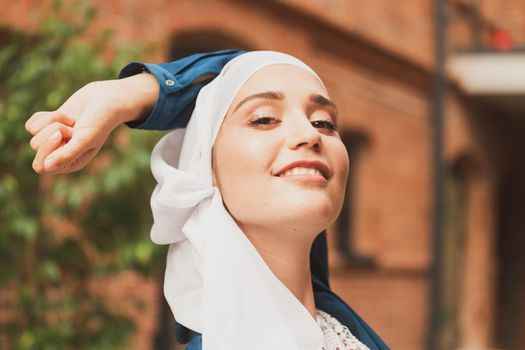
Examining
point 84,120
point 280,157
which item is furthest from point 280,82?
point 84,120

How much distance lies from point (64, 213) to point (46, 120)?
7.30 ft

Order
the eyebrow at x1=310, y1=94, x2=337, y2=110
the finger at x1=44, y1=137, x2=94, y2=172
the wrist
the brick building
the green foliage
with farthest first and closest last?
1. the brick building
2. the green foliage
3. the eyebrow at x1=310, y1=94, x2=337, y2=110
4. the wrist
5. the finger at x1=44, y1=137, x2=94, y2=172

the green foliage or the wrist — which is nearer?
the wrist

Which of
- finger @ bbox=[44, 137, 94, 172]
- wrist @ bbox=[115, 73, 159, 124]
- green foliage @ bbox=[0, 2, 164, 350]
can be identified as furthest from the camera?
green foliage @ bbox=[0, 2, 164, 350]

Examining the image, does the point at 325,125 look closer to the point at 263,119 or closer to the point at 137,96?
the point at 263,119

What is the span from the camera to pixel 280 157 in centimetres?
161

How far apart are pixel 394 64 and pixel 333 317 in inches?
331

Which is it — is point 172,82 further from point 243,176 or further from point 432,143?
point 432,143

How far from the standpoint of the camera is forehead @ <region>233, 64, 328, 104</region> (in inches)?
66.2

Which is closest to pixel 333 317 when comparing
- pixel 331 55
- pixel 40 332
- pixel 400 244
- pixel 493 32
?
pixel 40 332

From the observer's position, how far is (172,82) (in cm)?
167

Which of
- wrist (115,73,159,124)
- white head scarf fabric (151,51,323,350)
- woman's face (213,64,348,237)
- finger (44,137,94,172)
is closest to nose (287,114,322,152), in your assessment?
woman's face (213,64,348,237)

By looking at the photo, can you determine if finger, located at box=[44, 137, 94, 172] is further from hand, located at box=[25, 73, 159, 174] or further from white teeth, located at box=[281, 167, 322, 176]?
white teeth, located at box=[281, 167, 322, 176]

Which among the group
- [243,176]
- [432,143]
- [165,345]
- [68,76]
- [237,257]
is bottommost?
[165,345]
